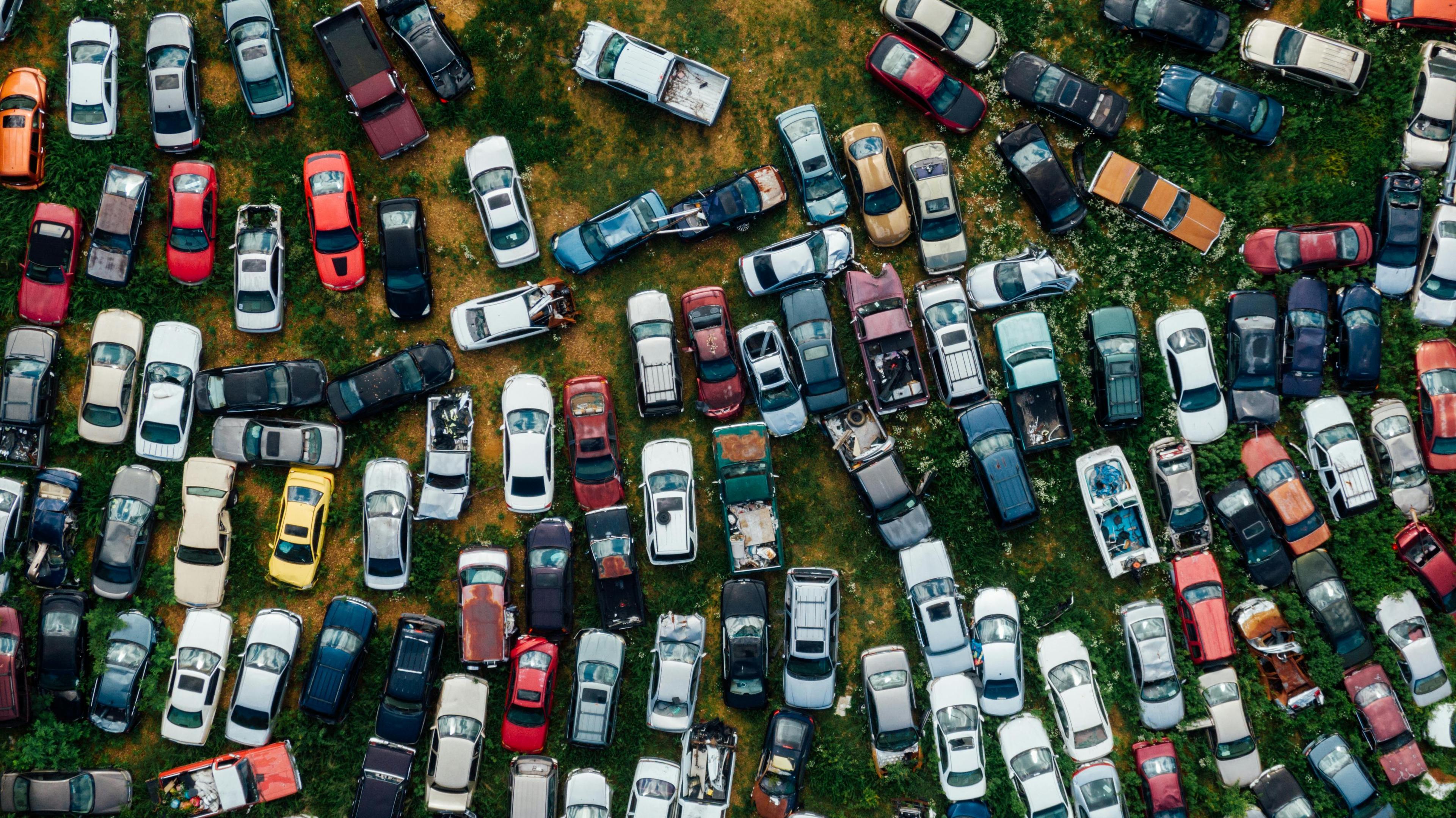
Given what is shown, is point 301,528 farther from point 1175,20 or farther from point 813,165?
point 1175,20

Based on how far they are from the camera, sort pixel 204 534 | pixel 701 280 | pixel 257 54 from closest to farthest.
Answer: pixel 257 54
pixel 204 534
pixel 701 280

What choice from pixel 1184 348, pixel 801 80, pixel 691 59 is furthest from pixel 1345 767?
pixel 691 59

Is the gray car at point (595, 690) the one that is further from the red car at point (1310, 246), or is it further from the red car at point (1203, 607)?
the red car at point (1310, 246)

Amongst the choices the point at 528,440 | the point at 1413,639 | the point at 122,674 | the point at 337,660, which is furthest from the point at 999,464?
the point at 122,674

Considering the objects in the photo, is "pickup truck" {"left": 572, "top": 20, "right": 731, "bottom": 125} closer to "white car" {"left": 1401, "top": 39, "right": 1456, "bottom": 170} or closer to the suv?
the suv

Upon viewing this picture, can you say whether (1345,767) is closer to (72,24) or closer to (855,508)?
(855,508)

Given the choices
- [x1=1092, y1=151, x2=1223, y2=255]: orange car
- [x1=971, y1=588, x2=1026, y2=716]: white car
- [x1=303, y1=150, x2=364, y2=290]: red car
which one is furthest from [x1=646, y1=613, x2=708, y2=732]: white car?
[x1=1092, y1=151, x2=1223, y2=255]: orange car

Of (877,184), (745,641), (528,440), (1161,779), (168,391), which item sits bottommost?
(1161,779)
